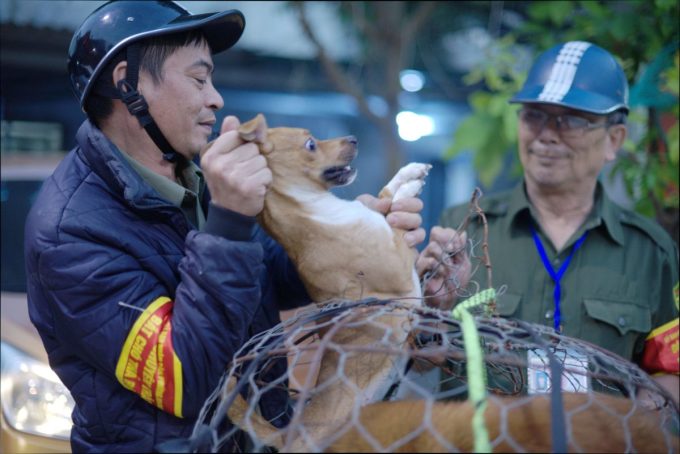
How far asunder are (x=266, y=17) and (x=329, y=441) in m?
6.31

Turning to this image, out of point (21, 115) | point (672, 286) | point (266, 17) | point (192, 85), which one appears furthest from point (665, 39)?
point (21, 115)

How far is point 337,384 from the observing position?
198 centimetres

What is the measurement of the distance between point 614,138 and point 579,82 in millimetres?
319

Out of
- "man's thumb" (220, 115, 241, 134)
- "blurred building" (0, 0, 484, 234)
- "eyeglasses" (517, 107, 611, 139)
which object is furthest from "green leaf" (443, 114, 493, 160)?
"man's thumb" (220, 115, 241, 134)

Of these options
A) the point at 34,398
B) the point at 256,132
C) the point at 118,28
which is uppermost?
the point at 118,28

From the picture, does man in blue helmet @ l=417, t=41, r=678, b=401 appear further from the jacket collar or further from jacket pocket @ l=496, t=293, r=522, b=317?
the jacket collar

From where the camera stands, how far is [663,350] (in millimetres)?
2893

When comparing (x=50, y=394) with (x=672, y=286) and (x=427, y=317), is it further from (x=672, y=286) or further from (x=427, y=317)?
(x=672, y=286)

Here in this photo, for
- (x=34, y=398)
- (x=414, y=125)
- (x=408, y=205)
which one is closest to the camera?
(x=408, y=205)

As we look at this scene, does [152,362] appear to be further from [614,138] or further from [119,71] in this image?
[614,138]

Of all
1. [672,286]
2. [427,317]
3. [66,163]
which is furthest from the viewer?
[672,286]

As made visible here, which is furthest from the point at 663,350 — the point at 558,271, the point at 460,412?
the point at 460,412

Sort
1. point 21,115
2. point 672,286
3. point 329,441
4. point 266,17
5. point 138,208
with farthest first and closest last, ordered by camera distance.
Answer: point 266,17 < point 21,115 < point 672,286 < point 138,208 < point 329,441

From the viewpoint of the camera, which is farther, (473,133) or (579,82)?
(473,133)
